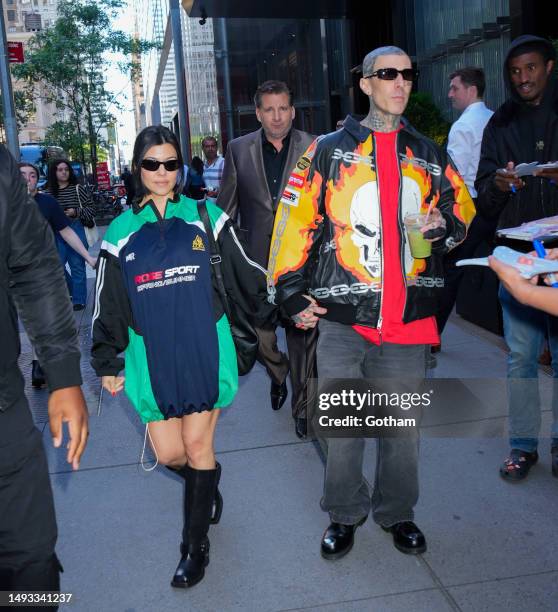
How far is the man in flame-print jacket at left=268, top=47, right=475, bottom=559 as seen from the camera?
3.64 m

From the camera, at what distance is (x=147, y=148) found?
373 cm

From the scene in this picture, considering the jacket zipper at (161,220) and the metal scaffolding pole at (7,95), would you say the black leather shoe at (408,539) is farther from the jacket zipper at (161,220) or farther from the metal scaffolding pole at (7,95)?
the metal scaffolding pole at (7,95)

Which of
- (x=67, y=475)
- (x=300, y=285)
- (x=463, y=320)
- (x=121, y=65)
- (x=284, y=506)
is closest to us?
(x=300, y=285)

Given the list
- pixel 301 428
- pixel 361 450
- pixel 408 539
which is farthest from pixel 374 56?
pixel 301 428

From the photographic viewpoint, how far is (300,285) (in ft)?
12.3

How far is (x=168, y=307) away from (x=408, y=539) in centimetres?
152

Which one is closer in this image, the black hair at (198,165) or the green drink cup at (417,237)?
the green drink cup at (417,237)

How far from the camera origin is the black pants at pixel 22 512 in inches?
94.7

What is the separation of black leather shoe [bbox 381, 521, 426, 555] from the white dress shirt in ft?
12.0

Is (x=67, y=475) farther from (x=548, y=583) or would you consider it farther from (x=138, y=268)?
(x=548, y=583)

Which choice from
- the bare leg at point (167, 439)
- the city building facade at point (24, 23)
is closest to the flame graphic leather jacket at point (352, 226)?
the bare leg at point (167, 439)

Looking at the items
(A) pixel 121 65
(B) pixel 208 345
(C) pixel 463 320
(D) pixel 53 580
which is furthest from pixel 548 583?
(A) pixel 121 65

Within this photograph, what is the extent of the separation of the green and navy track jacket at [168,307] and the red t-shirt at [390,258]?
59 centimetres

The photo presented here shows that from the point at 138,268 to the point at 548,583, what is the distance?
217 centimetres
